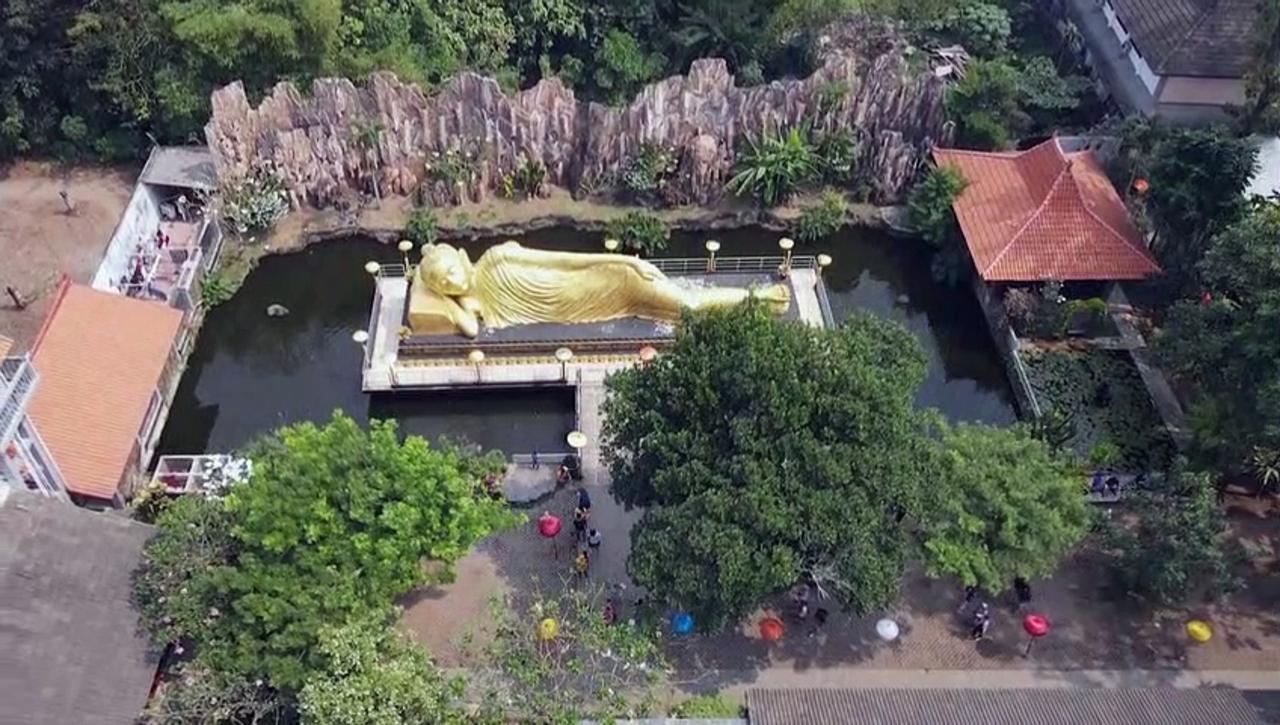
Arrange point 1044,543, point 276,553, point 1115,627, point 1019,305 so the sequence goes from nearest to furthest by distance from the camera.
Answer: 1. point 276,553
2. point 1044,543
3. point 1115,627
4. point 1019,305

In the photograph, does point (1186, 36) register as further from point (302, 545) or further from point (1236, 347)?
point (302, 545)

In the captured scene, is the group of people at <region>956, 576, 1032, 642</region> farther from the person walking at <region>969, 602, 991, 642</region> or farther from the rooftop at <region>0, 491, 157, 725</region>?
the rooftop at <region>0, 491, 157, 725</region>

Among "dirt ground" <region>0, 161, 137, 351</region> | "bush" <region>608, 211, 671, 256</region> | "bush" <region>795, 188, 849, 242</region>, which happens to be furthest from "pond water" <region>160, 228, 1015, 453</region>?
"dirt ground" <region>0, 161, 137, 351</region>

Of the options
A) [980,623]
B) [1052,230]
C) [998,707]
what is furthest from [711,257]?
[998,707]

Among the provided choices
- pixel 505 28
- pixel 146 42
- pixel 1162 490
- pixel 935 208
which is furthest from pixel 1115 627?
pixel 146 42

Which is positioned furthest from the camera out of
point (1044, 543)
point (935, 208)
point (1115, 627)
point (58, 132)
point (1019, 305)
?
point (58, 132)

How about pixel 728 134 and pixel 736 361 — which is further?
pixel 728 134

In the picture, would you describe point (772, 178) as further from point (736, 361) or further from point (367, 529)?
point (367, 529)
